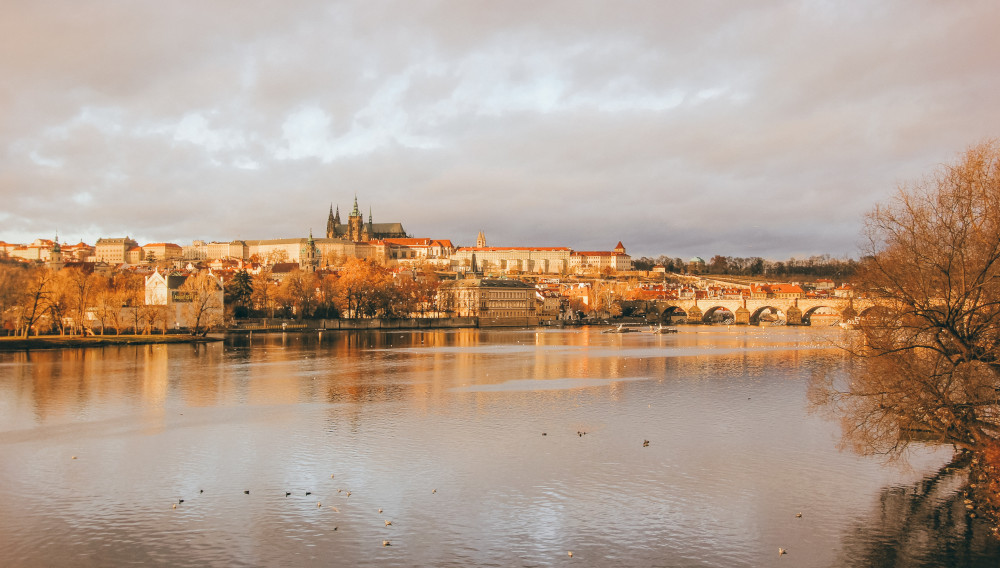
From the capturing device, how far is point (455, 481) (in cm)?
1369

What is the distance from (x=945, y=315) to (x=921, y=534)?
10.2ft

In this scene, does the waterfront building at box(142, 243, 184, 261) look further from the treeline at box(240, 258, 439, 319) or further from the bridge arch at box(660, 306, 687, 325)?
the bridge arch at box(660, 306, 687, 325)

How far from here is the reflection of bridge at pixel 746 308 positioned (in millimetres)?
90125

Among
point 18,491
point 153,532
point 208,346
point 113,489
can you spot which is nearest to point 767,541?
point 153,532

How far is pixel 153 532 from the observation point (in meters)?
11.0

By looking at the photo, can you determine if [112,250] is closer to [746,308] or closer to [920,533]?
[746,308]

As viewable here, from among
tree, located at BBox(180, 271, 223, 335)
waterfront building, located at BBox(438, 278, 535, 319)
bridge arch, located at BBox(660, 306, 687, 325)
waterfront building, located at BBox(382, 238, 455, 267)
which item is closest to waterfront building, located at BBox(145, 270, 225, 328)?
tree, located at BBox(180, 271, 223, 335)

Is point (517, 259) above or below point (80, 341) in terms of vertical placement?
above

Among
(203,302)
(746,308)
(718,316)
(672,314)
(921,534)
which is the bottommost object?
(921,534)

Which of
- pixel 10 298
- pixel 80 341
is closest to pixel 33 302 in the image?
pixel 80 341

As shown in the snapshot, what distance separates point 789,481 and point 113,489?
1152cm

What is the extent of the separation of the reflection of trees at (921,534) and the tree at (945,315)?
641mm

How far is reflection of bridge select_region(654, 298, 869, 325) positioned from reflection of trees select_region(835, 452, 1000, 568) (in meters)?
70.8

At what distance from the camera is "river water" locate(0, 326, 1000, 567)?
34.1 feet
